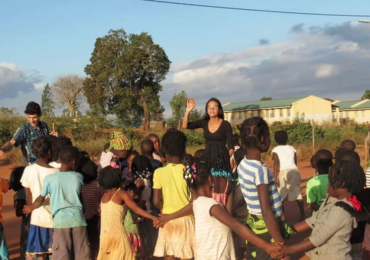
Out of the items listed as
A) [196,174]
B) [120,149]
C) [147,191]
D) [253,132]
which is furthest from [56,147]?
[253,132]

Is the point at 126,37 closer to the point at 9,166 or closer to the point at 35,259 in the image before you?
the point at 9,166

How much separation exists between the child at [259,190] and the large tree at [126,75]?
122 feet

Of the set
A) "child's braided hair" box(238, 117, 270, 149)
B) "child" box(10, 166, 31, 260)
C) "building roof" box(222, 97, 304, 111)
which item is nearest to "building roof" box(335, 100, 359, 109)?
"building roof" box(222, 97, 304, 111)

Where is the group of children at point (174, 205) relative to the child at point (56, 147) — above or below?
below

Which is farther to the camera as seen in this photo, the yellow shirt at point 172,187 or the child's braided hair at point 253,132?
the yellow shirt at point 172,187

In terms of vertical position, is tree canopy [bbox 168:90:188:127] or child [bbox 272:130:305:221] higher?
tree canopy [bbox 168:90:188:127]

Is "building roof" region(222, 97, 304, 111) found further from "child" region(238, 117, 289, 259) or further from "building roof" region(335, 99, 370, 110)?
"child" region(238, 117, 289, 259)

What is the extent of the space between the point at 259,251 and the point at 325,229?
0.66 metres

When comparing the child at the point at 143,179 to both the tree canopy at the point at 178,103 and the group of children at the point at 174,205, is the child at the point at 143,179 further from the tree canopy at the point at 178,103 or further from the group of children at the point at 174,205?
the tree canopy at the point at 178,103

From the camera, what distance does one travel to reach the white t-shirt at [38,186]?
5309 millimetres

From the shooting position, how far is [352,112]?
2474 inches

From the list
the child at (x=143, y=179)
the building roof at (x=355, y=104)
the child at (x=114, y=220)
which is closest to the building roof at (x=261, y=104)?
the building roof at (x=355, y=104)

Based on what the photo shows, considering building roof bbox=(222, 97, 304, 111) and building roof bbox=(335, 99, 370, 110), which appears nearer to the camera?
building roof bbox=(222, 97, 304, 111)

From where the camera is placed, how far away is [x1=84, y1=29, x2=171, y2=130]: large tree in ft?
137
